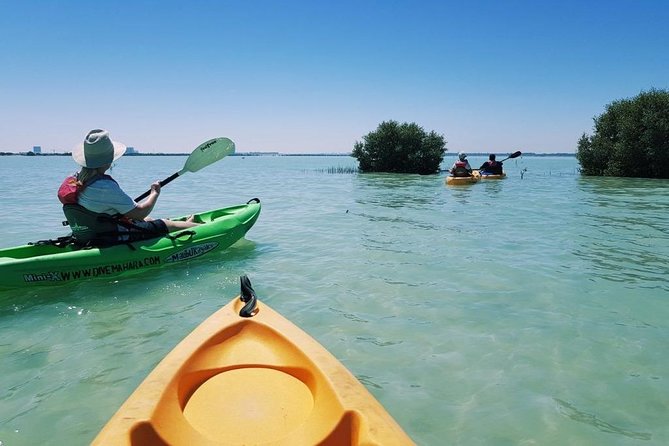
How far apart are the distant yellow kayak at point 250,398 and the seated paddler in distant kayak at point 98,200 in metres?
3.35

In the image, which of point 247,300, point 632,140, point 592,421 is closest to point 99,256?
point 247,300

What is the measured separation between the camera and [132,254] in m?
6.08

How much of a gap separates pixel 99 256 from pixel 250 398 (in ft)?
13.7

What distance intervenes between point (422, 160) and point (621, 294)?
28280 millimetres

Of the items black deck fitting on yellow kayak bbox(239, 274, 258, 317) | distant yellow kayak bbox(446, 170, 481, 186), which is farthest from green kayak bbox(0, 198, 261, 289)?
distant yellow kayak bbox(446, 170, 481, 186)

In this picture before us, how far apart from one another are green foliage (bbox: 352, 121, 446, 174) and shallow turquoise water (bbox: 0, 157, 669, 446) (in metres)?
23.8

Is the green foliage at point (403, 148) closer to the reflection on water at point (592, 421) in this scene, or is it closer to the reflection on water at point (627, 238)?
the reflection on water at point (627, 238)

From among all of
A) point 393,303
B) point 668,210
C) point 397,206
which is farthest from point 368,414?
point 668,210

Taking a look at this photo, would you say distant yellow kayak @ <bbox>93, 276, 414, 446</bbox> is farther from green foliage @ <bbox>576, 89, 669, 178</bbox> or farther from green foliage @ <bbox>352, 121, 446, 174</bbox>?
green foliage @ <bbox>352, 121, 446, 174</bbox>

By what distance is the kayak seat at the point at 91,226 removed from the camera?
5.78 m

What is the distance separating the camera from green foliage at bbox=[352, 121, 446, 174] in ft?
107

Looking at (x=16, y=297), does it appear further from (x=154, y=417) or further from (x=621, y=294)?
(x=621, y=294)

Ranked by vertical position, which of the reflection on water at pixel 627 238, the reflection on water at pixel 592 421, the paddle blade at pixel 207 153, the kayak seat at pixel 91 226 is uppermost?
the paddle blade at pixel 207 153

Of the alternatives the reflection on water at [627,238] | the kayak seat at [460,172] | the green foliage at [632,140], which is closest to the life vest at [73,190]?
the reflection on water at [627,238]
